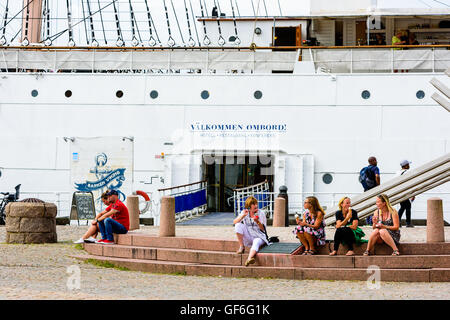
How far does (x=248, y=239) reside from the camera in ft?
47.8

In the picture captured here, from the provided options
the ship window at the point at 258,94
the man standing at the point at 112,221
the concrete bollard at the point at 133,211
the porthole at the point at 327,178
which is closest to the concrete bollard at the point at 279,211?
the concrete bollard at the point at 133,211

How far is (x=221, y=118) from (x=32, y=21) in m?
11.1

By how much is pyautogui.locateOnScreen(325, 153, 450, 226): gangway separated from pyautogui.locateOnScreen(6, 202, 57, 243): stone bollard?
22.6 feet

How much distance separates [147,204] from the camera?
24.0 m

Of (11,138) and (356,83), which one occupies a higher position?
(356,83)

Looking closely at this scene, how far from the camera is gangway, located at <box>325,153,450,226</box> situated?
54.1 feet

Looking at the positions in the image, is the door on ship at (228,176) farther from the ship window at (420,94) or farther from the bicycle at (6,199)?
the bicycle at (6,199)

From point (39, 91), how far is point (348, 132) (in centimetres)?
999

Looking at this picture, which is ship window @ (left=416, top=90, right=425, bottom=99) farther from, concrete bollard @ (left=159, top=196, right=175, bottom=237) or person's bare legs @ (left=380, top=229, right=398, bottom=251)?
person's bare legs @ (left=380, top=229, right=398, bottom=251)

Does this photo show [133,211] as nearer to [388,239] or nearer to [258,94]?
[388,239]

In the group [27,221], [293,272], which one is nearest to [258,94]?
[27,221]

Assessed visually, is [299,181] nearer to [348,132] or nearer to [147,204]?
[348,132]
